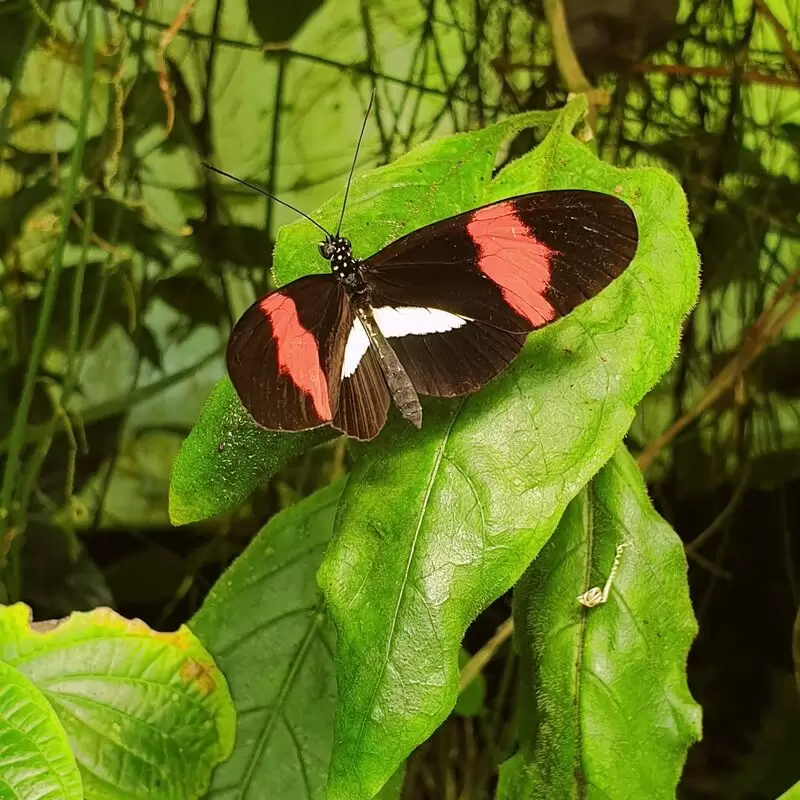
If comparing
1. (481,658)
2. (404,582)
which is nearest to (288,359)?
(404,582)

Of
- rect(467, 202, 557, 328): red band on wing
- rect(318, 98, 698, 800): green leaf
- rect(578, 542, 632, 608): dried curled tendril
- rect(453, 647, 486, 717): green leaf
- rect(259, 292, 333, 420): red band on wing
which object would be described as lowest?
rect(453, 647, 486, 717): green leaf

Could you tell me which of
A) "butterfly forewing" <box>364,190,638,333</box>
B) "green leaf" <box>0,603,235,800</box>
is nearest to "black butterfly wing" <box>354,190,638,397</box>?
"butterfly forewing" <box>364,190,638,333</box>

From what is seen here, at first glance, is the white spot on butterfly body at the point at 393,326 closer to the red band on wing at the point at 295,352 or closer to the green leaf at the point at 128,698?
the red band on wing at the point at 295,352

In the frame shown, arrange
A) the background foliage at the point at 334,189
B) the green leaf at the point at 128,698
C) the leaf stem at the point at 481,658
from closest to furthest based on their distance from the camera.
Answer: the green leaf at the point at 128,698, the leaf stem at the point at 481,658, the background foliage at the point at 334,189

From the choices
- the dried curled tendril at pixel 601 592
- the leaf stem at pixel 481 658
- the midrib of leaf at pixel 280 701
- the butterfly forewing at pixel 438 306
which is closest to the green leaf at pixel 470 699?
the leaf stem at pixel 481 658

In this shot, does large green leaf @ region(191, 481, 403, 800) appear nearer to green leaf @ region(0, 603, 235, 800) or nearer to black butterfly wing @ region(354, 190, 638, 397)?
green leaf @ region(0, 603, 235, 800)

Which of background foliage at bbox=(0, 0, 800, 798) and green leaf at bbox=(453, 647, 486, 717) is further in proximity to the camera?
background foliage at bbox=(0, 0, 800, 798)

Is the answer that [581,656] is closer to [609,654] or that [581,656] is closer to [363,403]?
[609,654]
